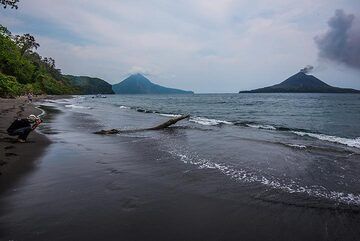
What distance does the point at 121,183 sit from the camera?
9.18m

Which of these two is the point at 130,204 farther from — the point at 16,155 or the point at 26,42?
the point at 26,42

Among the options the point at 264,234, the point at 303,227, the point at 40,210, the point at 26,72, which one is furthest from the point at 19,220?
the point at 26,72

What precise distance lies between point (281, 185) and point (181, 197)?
3362mm

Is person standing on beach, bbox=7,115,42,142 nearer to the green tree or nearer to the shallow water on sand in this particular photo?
the shallow water on sand

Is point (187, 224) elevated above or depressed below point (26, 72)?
below

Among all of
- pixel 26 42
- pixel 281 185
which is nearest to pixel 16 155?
pixel 281 185

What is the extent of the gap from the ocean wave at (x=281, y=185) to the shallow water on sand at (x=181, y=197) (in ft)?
0.10

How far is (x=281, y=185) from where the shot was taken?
9.50 meters

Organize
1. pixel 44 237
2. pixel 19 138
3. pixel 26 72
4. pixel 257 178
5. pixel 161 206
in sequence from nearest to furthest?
1. pixel 44 237
2. pixel 161 206
3. pixel 257 178
4. pixel 19 138
5. pixel 26 72

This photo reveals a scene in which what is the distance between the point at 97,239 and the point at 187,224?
6.01ft

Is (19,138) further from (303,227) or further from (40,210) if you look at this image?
(303,227)

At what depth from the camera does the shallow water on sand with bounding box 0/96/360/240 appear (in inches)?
242

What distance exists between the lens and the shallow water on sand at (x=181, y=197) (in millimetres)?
6141

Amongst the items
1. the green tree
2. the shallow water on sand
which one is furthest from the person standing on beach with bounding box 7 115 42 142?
the green tree
